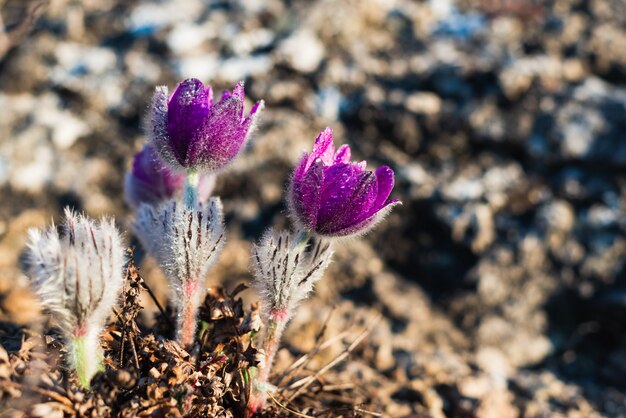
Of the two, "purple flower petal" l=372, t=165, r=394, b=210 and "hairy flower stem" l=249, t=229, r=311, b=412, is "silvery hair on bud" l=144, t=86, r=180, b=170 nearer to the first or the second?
"hairy flower stem" l=249, t=229, r=311, b=412

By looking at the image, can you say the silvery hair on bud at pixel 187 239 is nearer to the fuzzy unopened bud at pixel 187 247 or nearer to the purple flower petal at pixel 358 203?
the fuzzy unopened bud at pixel 187 247

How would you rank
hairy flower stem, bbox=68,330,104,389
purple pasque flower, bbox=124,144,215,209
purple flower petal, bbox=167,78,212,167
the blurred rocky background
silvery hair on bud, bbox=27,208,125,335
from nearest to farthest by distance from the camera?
silvery hair on bud, bbox=27,208,125,335 → hairy flower stem, bbox=68,330,104,389 → purple flower petal, bbox=167,78,212,167 → purple pasque flower, bbox=124,144,215,209 → the blurred rocky background

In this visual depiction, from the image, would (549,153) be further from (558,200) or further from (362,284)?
(362,284)

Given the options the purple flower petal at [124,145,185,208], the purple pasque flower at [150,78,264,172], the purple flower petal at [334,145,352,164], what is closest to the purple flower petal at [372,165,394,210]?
the purple flower petal at [334,145,352,164]

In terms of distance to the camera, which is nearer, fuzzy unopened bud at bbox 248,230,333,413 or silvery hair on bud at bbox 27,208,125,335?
silvery hair on bud at bbox 27,208,125,335

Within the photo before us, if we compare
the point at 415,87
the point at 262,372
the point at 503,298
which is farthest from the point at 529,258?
the point at 262,372
